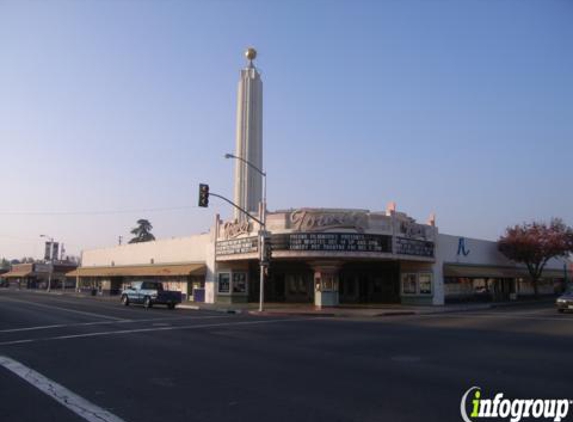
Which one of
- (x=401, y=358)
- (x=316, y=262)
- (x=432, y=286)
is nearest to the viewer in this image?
(x=401, y=358)

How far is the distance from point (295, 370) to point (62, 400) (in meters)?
4.66

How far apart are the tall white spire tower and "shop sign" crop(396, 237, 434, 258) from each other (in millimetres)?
20743

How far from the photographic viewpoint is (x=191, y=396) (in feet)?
28.7

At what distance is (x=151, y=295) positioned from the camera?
3759 cm

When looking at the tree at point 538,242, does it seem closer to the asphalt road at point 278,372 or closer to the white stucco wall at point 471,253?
the white stucco wall at point 471,253

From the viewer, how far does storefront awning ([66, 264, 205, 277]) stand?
47.0 m

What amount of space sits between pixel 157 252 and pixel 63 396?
163ft

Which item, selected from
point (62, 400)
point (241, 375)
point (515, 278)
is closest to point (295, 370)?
→ point (241, 375)

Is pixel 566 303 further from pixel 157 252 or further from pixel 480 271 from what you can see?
pixel 157 252

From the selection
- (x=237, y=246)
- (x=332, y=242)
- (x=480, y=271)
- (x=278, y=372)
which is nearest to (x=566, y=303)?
(x=332, y=242)

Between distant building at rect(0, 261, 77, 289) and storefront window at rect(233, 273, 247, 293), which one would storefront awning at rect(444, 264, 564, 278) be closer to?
storefront window at rect(233, 273, 247, 293)

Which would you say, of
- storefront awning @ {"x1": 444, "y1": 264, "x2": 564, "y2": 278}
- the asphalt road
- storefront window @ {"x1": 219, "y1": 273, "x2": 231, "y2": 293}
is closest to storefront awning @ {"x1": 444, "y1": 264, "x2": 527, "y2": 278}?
storefront awning @ {"x1": 444, "y1": 264, "x2": 564, "y2": 278}

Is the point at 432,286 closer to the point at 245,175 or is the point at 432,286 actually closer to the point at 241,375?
the point at 245,175

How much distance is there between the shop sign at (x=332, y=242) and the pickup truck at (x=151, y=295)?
8.28 m
